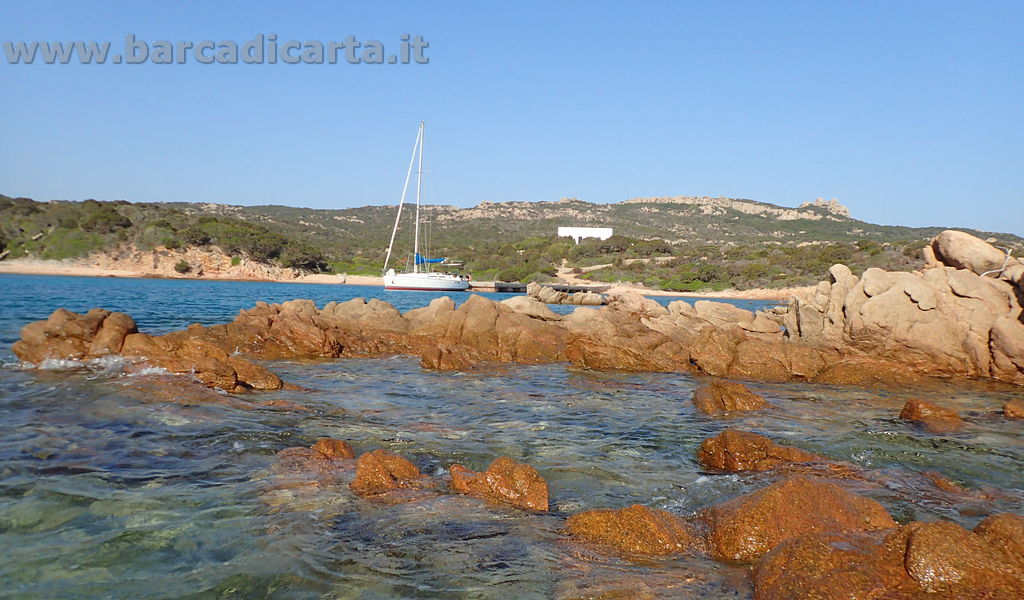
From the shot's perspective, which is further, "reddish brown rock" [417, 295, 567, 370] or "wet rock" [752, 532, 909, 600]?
"reddish brown rock" [417, 295, 567, 370]

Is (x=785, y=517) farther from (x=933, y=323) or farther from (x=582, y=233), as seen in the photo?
(x=582, y=233)

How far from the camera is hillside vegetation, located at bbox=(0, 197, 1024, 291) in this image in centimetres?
7531

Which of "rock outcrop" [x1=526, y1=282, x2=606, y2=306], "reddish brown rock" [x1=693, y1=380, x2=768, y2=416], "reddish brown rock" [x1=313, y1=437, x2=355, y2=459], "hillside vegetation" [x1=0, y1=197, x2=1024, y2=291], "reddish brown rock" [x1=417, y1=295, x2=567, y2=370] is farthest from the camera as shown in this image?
"hillside vegetation" [x1=0, y1=197, x2=1024, y2=291]

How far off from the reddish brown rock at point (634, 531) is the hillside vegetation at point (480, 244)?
216 feet

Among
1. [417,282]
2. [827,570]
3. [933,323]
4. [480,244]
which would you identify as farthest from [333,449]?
[480,244]

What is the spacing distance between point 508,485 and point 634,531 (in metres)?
1.85

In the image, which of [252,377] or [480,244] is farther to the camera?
[480,244]

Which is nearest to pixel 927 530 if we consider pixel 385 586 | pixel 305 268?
pixel 385 586

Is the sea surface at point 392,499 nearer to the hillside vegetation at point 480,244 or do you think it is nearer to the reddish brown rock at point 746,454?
the reddish brown rock at point 746,454

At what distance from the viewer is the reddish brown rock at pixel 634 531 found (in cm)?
591

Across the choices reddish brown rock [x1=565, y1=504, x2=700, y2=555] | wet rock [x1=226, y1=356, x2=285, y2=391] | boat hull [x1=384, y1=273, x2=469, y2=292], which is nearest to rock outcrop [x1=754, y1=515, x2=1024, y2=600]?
reddish brown rock [x1=565, y1=504, x2=700, y2=555]

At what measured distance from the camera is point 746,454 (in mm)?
9055

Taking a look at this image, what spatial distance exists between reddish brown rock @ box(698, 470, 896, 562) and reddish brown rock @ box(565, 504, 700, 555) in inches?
13.5

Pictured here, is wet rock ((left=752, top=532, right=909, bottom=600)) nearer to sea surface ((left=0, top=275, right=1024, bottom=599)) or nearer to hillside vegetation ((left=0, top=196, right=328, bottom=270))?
sea surface ((left=0, top=275, right=1024, bottom=599))
